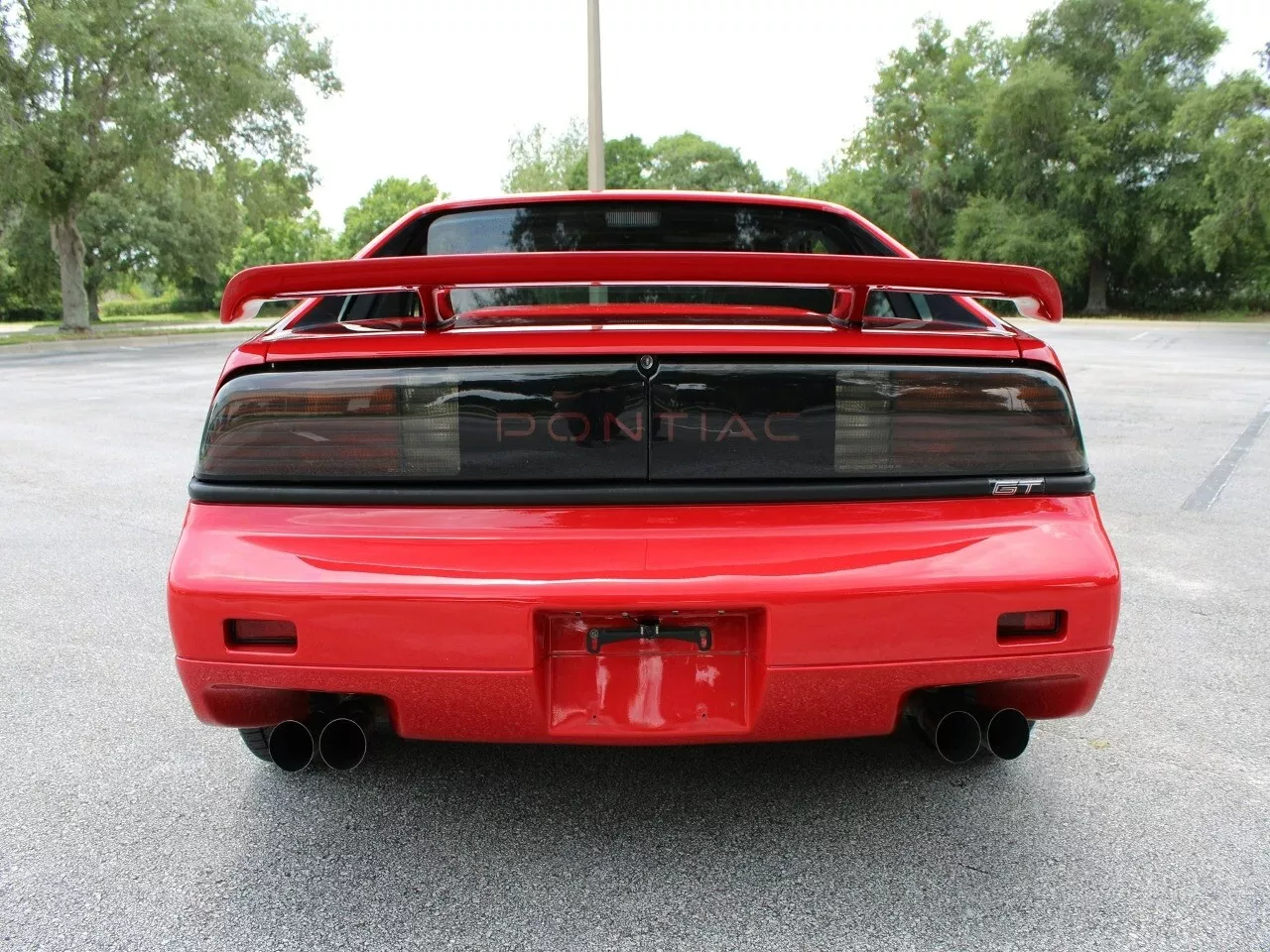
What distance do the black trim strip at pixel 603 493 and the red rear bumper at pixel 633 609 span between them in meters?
0.02

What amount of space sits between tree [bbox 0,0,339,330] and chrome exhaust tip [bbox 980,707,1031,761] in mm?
24967

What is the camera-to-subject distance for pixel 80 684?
315 centimetres

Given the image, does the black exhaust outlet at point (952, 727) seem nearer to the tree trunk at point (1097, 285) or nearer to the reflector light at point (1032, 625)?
the reflector light at point (1032, 625)

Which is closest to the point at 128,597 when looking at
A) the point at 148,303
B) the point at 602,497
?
the point at 602,497

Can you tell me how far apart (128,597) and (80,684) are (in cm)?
96

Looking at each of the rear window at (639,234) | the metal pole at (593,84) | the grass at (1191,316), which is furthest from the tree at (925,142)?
the rear window at (639,234)

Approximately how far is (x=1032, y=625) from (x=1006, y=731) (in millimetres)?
252

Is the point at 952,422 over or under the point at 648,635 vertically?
over

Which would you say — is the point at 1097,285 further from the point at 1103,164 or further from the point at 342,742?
the point at 342,742

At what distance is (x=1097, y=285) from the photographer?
4591cm

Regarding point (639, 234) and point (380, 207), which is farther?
point (380, 207)

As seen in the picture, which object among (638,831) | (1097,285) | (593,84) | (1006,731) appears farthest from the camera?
(1097,285)

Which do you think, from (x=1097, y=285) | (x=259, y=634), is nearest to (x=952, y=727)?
(x=259, y=634)

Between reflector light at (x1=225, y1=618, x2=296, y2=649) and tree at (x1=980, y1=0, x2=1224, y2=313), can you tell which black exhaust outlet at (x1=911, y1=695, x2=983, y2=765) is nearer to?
reflector light at (x1=225, y1=618, x2=296, y2=649)
